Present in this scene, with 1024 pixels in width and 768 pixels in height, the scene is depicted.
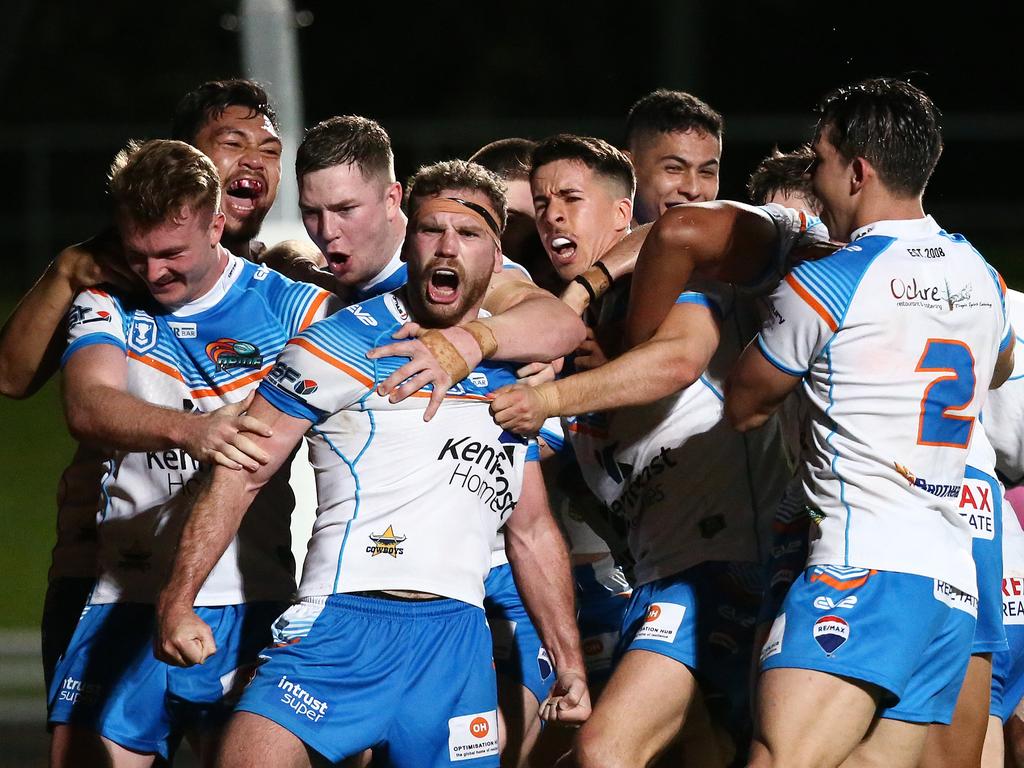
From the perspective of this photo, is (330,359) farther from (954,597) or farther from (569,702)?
(954,597)

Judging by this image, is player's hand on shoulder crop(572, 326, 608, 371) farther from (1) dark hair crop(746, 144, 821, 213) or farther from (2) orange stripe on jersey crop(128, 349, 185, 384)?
(2) orange stripe on jersey crop(128, 349, 185, 384)

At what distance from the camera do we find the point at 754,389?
15.1ft

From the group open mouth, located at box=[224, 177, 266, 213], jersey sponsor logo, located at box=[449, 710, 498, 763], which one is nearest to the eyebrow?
open mouth, located at box=[224, 177, 266, 213]

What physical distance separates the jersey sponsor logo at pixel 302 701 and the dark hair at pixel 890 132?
81.8 inches

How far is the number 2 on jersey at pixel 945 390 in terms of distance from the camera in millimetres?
4414

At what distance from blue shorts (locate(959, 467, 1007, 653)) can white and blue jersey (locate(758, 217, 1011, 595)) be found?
44 centimetres

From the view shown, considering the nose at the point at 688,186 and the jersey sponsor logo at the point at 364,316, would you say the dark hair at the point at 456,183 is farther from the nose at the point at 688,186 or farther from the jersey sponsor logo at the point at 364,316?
the nose at the point at 688,186

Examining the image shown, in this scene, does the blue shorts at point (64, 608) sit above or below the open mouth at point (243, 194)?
below

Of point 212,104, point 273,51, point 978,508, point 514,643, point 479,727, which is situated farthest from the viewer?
point 273,51

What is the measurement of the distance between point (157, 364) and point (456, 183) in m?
1.12

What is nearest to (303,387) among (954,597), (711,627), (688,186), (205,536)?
(205,536)

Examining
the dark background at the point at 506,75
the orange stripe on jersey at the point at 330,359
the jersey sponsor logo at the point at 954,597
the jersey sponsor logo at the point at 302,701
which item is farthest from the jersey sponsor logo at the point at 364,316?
the dark background at the point at 506,75

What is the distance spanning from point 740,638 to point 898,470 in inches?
36.8

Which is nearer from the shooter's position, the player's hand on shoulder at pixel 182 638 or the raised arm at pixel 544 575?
the player's hand on shoulder at pixel 182 638
